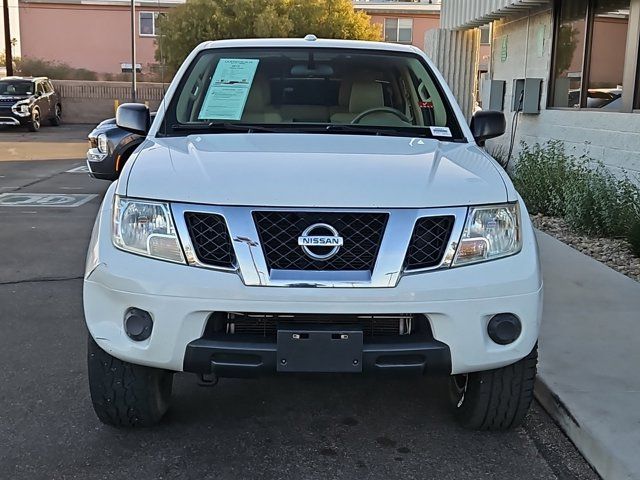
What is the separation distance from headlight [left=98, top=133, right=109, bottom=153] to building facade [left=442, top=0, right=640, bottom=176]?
5.95 metres

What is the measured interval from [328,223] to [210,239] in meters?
0.47

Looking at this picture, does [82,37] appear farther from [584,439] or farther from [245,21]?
[584,439]

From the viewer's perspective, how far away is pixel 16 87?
2605cm

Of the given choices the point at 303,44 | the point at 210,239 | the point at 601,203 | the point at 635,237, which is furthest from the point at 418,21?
the point at 210,239

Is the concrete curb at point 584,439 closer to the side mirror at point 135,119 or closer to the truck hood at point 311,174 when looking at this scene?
the truck hood at point 311,174

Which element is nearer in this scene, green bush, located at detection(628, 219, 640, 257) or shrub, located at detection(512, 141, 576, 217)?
green bush, located at detection(628, 219, 640, 257)

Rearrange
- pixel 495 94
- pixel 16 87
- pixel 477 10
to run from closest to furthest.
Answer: pixel 477 10, pixel 495 94, pixel 16 87

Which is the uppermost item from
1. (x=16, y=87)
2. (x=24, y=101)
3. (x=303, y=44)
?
(x=303, y=44)

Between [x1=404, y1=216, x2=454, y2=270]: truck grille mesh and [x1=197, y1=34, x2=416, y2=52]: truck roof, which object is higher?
[x1=197, y1=34, x2=416, y2=52]: truck roof

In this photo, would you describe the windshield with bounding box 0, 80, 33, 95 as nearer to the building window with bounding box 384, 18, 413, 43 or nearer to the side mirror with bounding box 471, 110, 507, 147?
the building window with bounding box 384, 18, 413, 43

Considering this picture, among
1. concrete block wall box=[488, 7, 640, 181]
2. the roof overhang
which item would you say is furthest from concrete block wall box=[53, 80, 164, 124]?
concrete block wall box=[488, 7, 640, 181]

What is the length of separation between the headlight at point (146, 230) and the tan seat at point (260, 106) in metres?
1.33

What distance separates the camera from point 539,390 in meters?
4.04

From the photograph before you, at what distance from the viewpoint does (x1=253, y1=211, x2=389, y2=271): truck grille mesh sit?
2.92 metres
